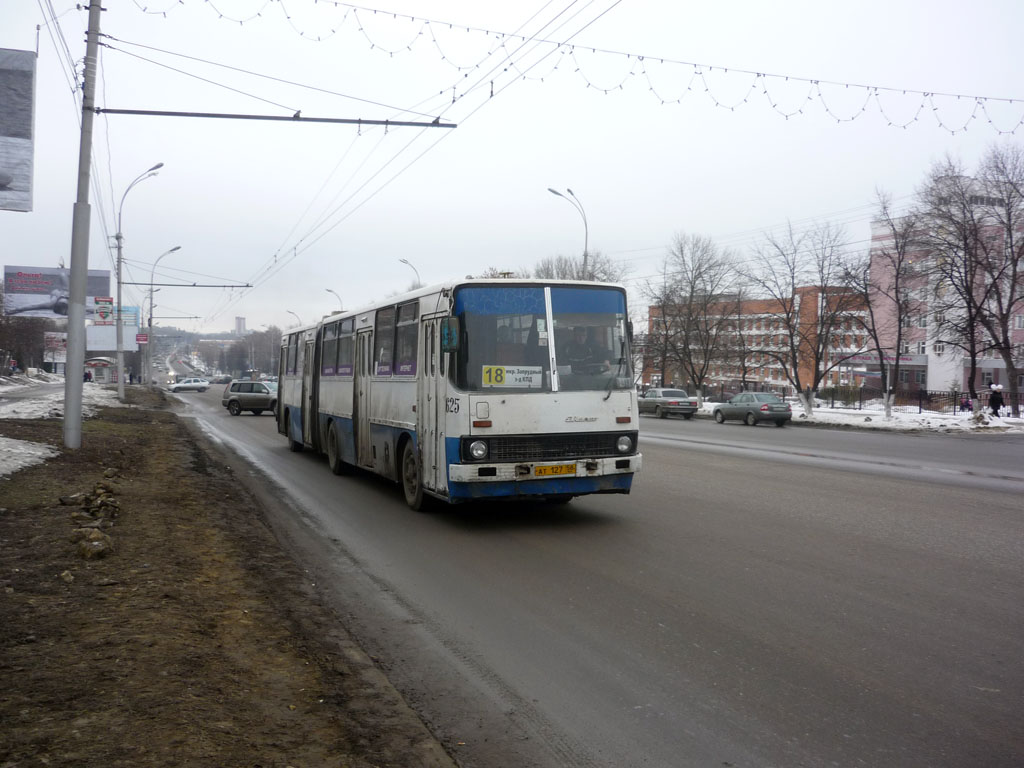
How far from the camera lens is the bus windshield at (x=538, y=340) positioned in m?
9.38

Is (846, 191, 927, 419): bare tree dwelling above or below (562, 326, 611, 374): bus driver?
above

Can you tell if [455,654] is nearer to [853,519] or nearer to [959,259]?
[853,519]

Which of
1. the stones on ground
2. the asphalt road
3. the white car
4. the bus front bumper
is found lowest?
the asphalt road

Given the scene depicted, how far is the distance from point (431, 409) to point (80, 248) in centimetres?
795

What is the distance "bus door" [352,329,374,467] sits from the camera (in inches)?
508

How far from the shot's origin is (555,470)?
936 centimetres

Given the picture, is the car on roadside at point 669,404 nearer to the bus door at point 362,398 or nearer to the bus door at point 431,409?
the bus door at point 362,398

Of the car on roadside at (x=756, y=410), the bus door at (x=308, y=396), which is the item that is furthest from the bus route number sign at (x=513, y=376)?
the car on roadside at (x=756, y=410)

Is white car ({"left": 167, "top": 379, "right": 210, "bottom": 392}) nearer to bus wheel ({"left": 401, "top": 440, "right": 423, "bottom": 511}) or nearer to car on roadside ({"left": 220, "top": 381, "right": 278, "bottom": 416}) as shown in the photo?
car on roadside ({"left": 220, "top": 381, "right": 278, "bottom": 416})

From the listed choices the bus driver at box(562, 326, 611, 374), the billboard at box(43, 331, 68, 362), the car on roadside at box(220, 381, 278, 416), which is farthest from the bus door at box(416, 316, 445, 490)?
the billboard at box(43, 331, 68, 362)

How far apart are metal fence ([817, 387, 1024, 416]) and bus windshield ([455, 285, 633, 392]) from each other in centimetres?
3417

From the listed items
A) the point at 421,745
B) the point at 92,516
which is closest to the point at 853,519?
the point at 421,745

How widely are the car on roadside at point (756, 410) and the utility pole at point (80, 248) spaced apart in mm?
28762

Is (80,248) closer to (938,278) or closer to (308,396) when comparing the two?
(308,396)
